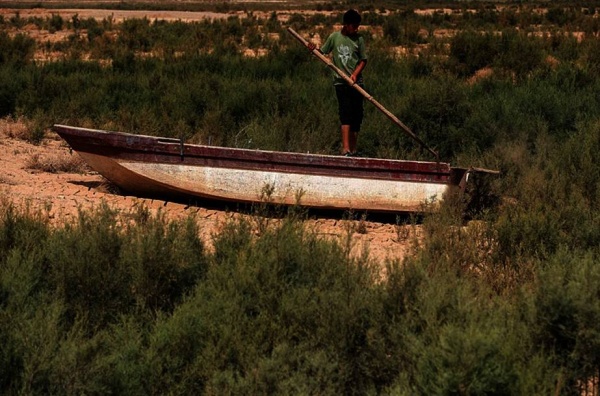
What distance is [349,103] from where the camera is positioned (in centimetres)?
1051

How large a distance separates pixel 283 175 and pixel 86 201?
93.1 inches

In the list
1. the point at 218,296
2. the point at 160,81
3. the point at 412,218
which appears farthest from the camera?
the point at 160,81

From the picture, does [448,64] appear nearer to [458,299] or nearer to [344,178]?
[344,178]

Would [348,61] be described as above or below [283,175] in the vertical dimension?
above

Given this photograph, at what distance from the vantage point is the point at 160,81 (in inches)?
675

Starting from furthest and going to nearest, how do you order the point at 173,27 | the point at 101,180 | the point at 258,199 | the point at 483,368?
the point at 173,27, the point at 101,180, the point at 258,199, the point at 483,368

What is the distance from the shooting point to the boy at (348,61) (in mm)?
10234

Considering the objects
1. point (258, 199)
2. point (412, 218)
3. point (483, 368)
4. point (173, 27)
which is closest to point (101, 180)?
point (258, 199)

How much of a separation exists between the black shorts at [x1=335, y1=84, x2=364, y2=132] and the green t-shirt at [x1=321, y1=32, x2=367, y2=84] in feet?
0.45

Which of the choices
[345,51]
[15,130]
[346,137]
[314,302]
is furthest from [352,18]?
[15,130]

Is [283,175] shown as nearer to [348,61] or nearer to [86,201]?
[348,61]

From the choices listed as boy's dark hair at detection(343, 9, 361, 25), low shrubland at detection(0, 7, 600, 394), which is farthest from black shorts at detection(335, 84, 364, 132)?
low shrubland at detection(0, 7, 600, 394)

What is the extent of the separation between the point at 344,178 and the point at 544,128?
4.09 m

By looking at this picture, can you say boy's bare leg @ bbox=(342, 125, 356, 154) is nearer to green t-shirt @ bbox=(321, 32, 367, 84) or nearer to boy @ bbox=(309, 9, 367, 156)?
boy @ bbox=(309, 9, 367, 156)
